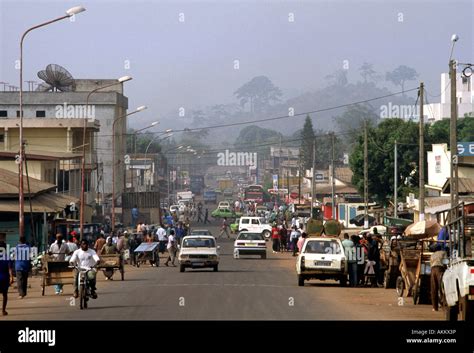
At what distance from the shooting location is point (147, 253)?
170 ft

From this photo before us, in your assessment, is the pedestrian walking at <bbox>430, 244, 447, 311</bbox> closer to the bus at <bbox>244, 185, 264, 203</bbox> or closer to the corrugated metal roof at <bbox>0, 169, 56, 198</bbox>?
the corrugated metal roof at <bbox>0, 169, 56, 198</bbox>

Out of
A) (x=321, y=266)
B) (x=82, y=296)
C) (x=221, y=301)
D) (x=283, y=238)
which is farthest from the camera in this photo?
(x=283, y=238)

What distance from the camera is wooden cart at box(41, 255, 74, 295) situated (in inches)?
1219

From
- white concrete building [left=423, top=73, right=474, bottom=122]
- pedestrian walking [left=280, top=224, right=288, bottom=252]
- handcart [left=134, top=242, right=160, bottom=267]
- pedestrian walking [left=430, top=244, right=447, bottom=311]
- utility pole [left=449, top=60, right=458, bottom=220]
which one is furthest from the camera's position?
white concrete building [left=423, top=73, right=474, bottom=122]

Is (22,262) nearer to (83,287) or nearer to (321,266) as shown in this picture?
(83,287)

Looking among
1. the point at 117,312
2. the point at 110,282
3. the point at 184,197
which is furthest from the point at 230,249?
the point at 184,197

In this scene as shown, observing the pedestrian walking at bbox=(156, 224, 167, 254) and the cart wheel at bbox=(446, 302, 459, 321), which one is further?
the pedestrian walking at bbox=(156, 224, 167, 254)

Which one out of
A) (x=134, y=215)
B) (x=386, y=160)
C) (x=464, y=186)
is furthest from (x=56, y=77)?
(x=464, y=186)

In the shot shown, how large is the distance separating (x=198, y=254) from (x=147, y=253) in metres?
9.37

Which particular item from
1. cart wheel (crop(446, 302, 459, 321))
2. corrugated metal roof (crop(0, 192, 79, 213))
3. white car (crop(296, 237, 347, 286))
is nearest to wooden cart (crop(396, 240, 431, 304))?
white car (crop(296, 237, 347, 286))

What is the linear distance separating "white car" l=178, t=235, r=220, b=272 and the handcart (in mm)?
6751

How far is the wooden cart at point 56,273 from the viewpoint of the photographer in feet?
102

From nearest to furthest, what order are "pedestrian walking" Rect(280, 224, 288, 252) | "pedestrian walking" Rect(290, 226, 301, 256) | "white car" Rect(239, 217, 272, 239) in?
"pedestrian walking" Rect(290, 226, 301, 256) < "pedestrian walking" Rect(280, 224, 288, 252) < "white car" Rect(239, 217, 272, 239)
